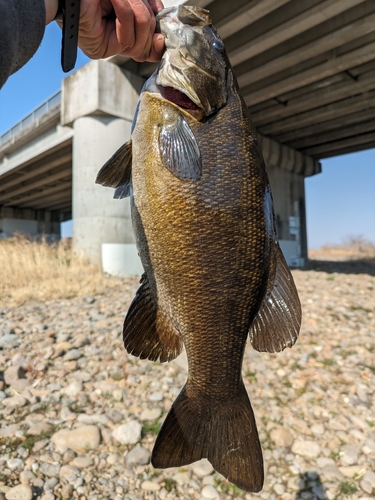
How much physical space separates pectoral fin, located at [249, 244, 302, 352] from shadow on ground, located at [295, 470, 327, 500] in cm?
211

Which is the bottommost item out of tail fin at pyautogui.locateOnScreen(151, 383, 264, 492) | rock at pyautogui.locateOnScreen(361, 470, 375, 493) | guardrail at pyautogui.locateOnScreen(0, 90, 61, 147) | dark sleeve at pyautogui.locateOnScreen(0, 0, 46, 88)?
rock at pyautogui.locateOnScreen(361, 470, 375, 493)

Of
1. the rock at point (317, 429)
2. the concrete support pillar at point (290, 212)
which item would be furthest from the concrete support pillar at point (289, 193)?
the rock at point (317, 429)

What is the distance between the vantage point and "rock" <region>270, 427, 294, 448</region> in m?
3.63

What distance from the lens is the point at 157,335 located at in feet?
6.09

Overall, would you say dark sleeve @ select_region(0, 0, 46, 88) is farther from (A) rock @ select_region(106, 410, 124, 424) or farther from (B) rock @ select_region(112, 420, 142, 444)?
(A) rock @ select_region(106, 410, 124, 424)

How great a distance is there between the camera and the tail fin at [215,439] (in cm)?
167

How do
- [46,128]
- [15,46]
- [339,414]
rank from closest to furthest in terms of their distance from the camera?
[15,46] → [339,414] → [46,128]

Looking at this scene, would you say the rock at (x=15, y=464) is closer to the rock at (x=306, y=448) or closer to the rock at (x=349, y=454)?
the rock at (x=306, y=448)

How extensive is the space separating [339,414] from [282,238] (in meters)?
15.3

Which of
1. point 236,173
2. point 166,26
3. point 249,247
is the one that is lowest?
point 249,247

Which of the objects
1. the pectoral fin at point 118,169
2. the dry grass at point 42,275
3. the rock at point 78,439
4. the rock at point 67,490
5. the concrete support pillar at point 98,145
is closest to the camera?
the pectoral fin at point 118,169

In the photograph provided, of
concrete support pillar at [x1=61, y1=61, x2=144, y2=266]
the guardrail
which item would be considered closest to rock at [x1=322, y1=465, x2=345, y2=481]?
concrete support pillar at [x1=61, y1=61, x2=144, y2=266]

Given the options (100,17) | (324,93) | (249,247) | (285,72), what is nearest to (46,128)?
(285,72)

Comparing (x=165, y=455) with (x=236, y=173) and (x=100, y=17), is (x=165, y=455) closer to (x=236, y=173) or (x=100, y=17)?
(x=236, y=173)
